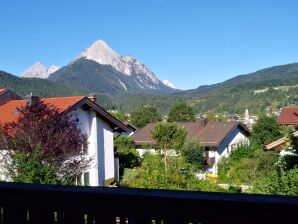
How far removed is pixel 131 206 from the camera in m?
2.56

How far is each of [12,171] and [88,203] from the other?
1172 cm

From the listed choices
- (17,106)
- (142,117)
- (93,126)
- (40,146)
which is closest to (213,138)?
(93,126)

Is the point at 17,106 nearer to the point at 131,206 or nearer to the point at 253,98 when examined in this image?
the point at 131,206

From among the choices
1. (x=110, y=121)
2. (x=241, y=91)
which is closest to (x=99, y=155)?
(x=110, y=121)

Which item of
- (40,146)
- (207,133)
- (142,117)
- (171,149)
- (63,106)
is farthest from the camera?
(142,117)

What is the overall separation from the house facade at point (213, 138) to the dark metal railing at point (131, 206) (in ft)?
105

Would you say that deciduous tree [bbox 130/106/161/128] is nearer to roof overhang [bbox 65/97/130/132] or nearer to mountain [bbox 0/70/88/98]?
mountain [bbox 0/70/88/98]

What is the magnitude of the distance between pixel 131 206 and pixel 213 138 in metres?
35.7

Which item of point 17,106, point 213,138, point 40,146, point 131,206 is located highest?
point 17,106

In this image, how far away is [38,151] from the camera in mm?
13391

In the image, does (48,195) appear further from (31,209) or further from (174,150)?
(174,150)

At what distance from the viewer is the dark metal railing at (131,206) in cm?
223

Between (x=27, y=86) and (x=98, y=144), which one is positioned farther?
(x=27, y=86)

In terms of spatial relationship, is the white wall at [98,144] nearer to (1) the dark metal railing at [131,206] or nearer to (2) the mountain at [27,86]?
(1) the dark metal railing at [131,206]
